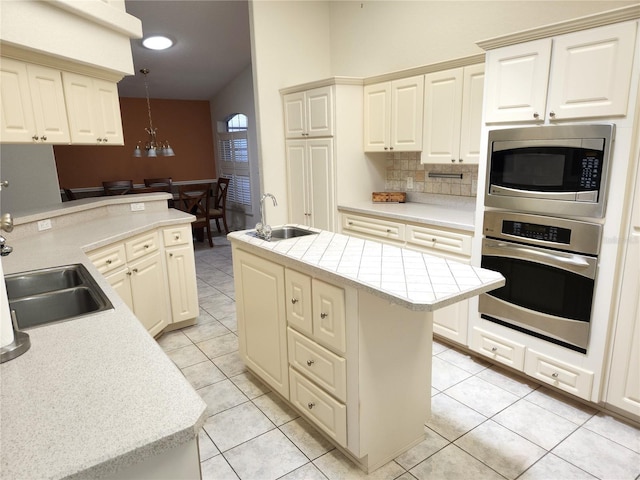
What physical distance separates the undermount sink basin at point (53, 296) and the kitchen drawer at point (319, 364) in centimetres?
94

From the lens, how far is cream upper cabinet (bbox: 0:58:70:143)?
2543 millimetres

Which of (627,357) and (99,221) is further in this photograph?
(99,221)

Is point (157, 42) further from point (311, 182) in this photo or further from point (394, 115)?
point (394, 115)

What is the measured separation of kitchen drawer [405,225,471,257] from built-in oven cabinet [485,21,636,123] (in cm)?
79

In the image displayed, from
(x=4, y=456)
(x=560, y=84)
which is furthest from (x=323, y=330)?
(x=560, y=84)

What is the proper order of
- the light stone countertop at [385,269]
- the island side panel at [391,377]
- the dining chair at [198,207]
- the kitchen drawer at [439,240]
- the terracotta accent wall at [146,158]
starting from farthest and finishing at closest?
1. the terracotta accent wall at [146,158]
2. the dining chair at [198,207]
3. the kitchen drawer at [439,240]
4. the island side panel at [391,377]
5. the light stone countertop at [385,269]

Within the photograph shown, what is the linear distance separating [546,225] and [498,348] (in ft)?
2.81

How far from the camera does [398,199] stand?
3.87m

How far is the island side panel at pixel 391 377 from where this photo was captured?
1793mm

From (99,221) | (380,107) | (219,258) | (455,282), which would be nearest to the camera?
(455,282)

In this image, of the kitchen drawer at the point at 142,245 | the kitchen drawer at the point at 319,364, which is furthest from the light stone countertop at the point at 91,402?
the kitchen drawer at the point at 142,245

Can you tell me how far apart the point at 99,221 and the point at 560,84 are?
129 inches

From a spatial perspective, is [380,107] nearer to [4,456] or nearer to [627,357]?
[627,357]

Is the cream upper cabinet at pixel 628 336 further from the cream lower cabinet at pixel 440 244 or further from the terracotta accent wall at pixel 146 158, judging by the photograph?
the terracotta accent wall at pixel 146 158
